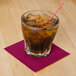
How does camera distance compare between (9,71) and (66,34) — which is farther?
(66,34)

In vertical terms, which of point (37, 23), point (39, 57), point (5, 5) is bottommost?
point (5, 5)

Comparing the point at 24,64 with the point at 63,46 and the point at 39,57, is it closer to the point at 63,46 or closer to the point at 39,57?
the point at 39,57

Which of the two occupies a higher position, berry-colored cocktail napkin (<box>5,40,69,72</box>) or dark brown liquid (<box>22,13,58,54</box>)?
dark brown liquid (<box>22,13,58,54</box>)

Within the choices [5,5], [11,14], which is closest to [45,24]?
[11,14]

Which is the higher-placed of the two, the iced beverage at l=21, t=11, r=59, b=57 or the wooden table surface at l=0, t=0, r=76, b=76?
the iced beverage at l=21, t=11, r=59, b=57

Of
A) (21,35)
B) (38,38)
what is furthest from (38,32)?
(21,35)
